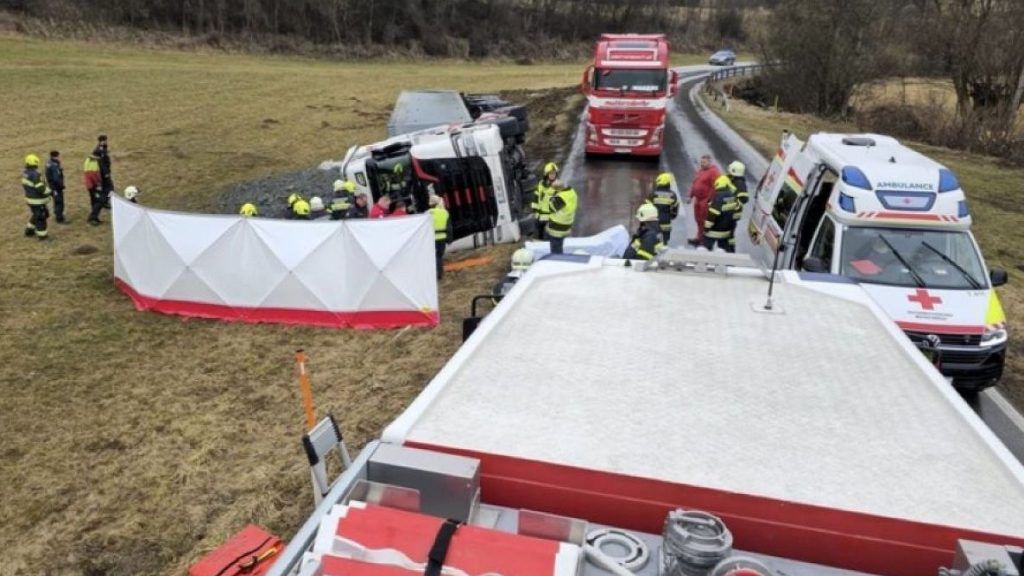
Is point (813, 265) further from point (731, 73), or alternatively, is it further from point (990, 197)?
point (731, 73)

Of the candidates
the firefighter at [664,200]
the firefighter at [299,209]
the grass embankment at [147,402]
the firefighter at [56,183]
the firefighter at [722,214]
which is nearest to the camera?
the grass embankment at [147,402]

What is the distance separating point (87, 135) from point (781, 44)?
3265cm

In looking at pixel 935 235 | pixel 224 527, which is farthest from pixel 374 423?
pixel 935 235

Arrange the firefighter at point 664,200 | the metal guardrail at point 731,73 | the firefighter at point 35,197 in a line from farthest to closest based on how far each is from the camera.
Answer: the metal guardrail at point 731,73 → the firefighter at point 35,197 → the firefighter at point 664,200

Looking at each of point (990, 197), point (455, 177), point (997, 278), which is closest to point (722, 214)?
point (997, 278)

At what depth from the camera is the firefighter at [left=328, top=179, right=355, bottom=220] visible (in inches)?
544

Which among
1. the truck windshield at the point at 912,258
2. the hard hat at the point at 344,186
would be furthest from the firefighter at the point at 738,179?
the hard hat at the point at 344,186

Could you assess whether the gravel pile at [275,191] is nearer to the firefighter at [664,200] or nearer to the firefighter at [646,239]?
the firefighter at [664,200]

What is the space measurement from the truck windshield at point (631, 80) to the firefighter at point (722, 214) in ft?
33.2

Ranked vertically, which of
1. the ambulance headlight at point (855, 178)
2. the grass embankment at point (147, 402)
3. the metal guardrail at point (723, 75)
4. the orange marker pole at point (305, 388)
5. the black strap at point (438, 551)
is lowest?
the grass embankment at point (147, 402)

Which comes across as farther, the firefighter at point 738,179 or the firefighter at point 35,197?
the firefighter at point 35,197

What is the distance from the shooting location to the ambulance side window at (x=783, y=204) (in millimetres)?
11248

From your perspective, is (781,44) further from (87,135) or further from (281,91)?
(87,135)

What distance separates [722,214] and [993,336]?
14.0ft
